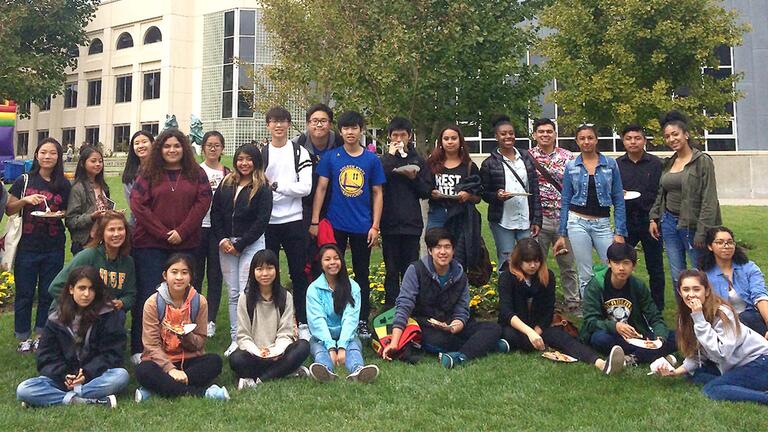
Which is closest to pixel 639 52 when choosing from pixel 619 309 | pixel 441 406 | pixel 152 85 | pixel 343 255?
pixel 619 309

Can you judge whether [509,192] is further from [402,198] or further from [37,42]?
[37,42]

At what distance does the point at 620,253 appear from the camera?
491 cm

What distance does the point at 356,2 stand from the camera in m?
8.57

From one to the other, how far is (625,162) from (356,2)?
4359 mm

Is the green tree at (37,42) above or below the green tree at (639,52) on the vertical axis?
above

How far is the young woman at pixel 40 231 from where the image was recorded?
209 inches

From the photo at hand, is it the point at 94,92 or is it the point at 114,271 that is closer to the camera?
the point at 114,271

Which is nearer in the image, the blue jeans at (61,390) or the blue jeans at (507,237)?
the blue jeans at (61,390)

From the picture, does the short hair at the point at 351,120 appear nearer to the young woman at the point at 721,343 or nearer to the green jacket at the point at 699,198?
the green jacket at the point at 699,198

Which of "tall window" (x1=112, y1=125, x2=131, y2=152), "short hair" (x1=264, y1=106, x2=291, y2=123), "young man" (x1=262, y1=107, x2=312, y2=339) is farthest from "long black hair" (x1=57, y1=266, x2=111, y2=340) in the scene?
"tall window" (x1=112, y1=125, x2=131, y2=152)

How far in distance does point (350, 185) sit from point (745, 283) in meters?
3.18

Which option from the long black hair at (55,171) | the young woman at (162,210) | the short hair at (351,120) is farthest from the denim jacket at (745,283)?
the long black hair at (55,171)

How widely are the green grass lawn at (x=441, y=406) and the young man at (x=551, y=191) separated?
181 centimetres

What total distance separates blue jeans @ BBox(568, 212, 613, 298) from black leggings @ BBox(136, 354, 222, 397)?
325cm
